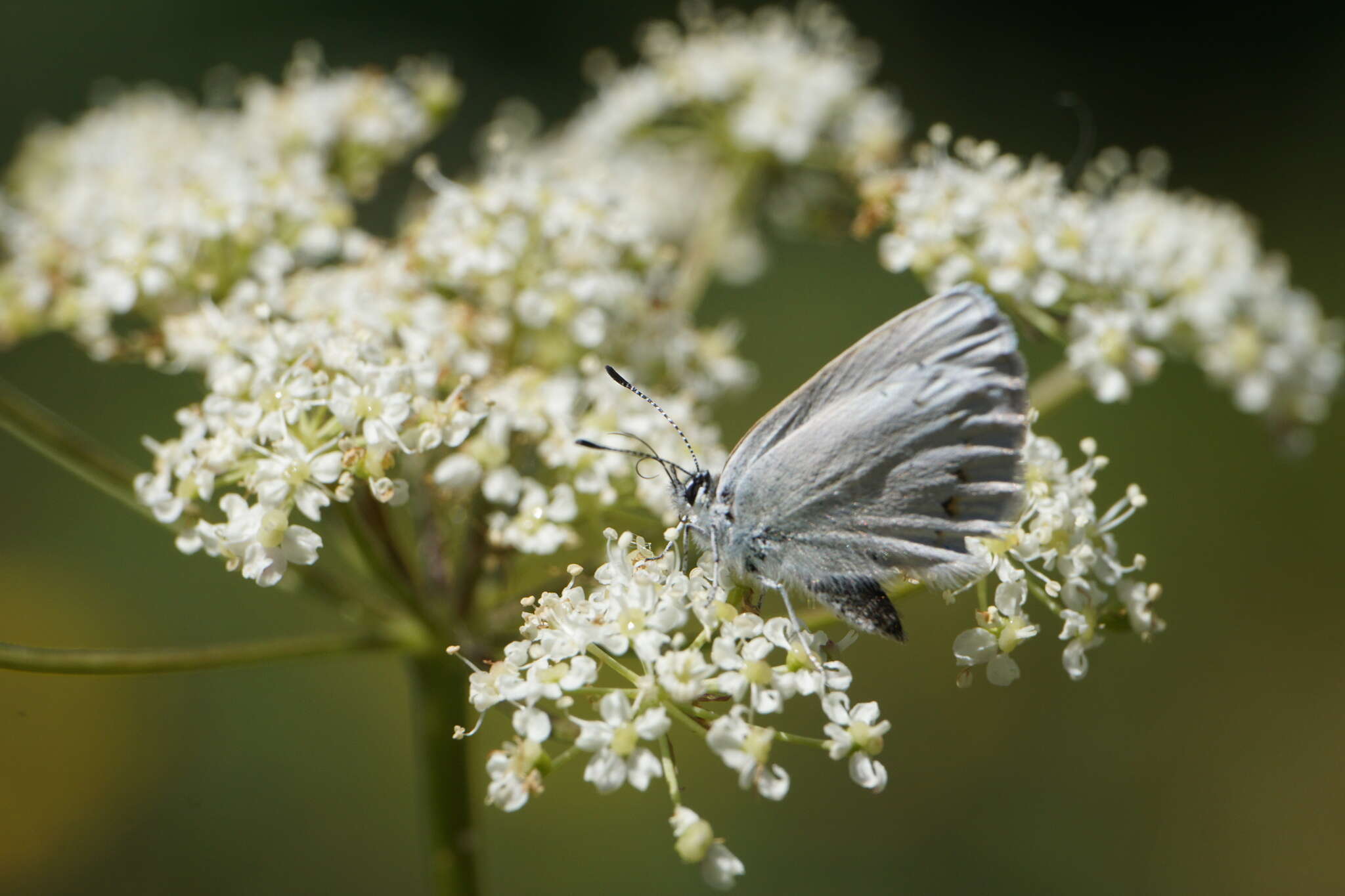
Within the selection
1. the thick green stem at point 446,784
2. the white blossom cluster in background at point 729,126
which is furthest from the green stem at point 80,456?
the white blossom cluster in background at point 729,126

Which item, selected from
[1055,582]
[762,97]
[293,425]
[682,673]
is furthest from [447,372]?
[762,97]

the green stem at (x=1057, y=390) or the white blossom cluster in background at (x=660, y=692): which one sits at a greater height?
the green stem at (x=1057, y=390)

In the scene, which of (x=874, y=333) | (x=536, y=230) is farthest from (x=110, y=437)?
(x=874, y=333)

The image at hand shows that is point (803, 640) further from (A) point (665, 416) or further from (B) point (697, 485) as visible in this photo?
(A) point (665, 416)

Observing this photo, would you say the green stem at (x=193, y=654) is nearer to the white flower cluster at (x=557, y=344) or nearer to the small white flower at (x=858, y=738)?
the white flower cluster at (x=557, y=344)

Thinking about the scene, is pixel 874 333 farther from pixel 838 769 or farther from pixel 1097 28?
pixel 1097 28
